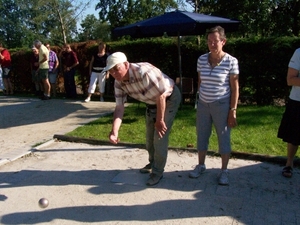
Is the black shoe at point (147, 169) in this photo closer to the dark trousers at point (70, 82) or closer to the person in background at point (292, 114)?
the person in background at point (292, 114)

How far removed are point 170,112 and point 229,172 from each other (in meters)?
1.17

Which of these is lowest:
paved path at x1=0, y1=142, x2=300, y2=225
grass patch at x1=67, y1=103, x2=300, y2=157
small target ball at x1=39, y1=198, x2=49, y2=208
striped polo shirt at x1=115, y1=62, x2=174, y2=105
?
paved path at x1=0, y1=142, x2=300, y2=225

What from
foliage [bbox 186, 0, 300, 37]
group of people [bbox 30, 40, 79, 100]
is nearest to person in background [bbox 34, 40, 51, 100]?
group of people [bbox 30, 40, 79, 100]

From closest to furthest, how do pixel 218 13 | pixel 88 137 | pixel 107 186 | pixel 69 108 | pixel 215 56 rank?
pixel 215 56 < pixel 107 186 < pixel 88 137 < pixel 69 108 < pixel 218 13

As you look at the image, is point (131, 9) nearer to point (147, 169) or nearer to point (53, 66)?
point (53, 66)

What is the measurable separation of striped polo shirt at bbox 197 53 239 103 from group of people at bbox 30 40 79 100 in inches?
272

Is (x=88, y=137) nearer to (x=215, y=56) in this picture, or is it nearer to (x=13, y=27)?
(x=215, y=56)

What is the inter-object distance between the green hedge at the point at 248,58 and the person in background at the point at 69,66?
116cm

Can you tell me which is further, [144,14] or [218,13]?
[144,14]

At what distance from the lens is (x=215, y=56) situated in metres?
3.60

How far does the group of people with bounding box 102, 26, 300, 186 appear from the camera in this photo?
3.44 meters

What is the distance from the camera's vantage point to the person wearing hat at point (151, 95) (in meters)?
3.35

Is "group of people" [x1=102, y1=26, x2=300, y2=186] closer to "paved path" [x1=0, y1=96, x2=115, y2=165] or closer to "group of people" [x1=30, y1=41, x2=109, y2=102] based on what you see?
"paved path" [x1=0, y1=96, x2=115, y2=165]

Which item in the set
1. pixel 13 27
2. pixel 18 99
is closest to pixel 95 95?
pixel 18 99
